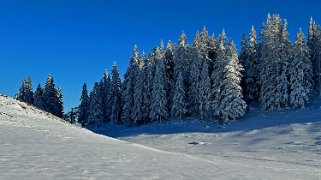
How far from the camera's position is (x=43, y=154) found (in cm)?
1569

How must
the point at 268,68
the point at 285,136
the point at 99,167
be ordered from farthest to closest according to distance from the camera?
the point at 268,68 → the point at 285,136 → the point at 99,167

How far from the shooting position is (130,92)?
82.9 meters

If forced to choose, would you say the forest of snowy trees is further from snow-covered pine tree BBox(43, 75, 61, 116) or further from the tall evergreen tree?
snow-covered pine tree BBox(43, 75, 61, 116)

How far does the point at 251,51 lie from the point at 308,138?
3496 cm

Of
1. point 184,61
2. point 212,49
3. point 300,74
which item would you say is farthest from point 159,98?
point 300,74

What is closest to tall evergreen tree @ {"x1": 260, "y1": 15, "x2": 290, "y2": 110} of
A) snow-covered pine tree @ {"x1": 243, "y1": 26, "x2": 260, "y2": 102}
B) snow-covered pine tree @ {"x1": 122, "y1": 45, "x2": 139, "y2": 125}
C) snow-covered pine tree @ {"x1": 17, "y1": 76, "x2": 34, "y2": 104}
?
snow-covered pine tree @ {"x1": 243, "y1": 26, "x2": 260, "y2": 102}

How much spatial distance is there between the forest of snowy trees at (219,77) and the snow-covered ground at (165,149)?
4265 mm

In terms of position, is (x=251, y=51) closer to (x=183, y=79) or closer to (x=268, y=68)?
(x=268, y=68)

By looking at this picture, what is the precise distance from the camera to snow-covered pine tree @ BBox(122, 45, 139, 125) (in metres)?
82.1

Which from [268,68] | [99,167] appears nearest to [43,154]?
[99,167]

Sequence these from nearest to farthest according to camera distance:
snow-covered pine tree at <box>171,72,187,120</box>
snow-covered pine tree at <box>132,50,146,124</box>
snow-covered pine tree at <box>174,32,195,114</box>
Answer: snow-covered pine tree at <box>171,72,187,120</box>, snow-covered pine tree at <box>174,32,195,114</box>, snow-covered pine tree at <box>132,50,146,124</box>

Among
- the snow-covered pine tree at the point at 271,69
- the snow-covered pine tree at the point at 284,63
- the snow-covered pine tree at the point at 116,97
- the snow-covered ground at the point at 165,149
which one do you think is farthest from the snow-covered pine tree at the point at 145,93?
the snow-covered pine tree at the point at 284,63

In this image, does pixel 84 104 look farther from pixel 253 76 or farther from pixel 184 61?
pixel 253 76

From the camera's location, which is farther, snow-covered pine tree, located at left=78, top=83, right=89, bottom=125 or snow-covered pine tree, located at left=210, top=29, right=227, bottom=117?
snow-covered pine tree, located at left=78, top=83, right=89, bottom=125
